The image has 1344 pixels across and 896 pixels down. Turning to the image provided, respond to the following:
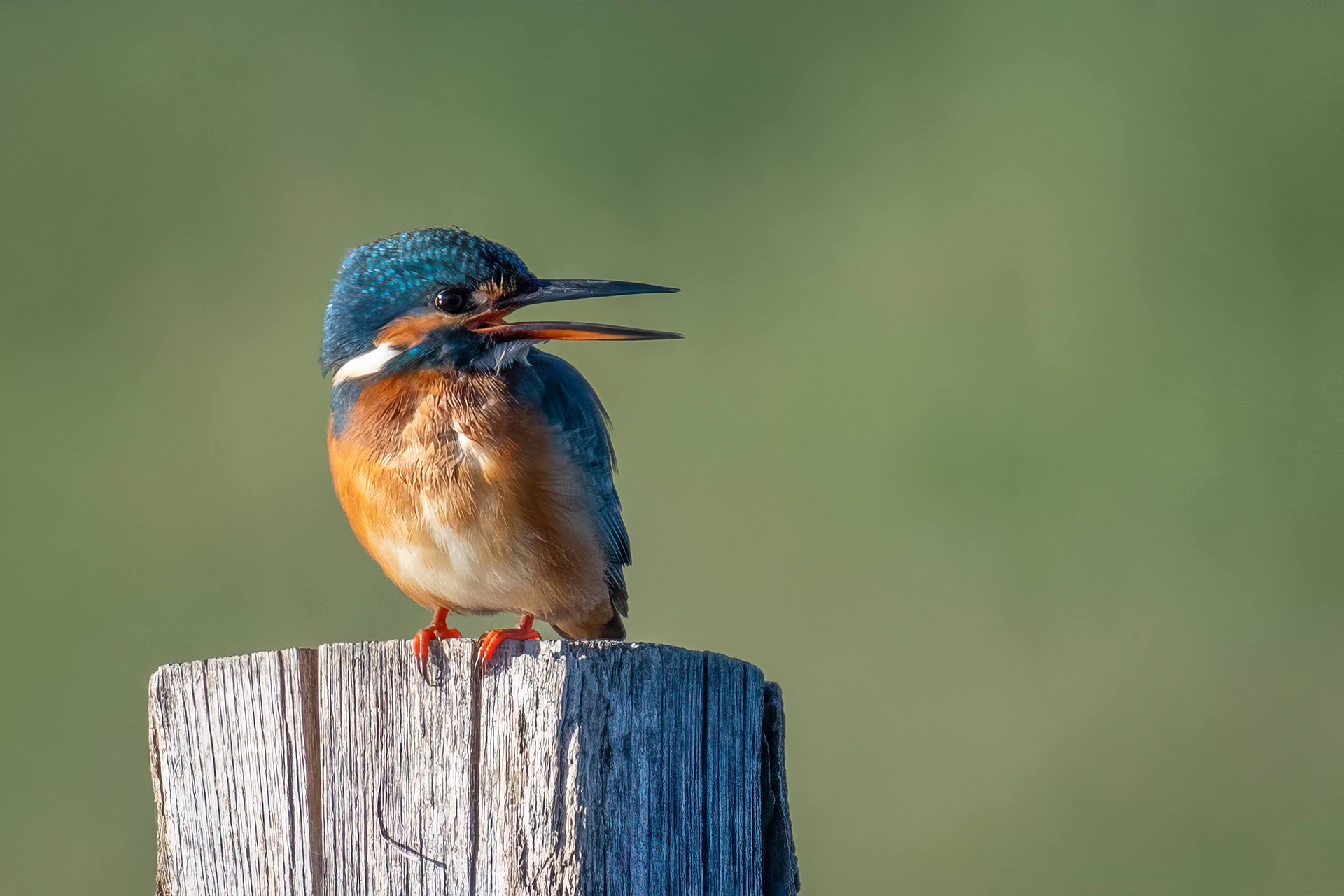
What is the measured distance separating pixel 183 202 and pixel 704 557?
5.59 metres

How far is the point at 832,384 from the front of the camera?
11.2 m

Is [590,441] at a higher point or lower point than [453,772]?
higher

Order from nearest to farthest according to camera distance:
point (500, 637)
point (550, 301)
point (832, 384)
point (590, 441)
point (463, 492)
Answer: point (500, 637) < point (463, 492) < point (550, 301) < point (590, 441) < point (832, 384)

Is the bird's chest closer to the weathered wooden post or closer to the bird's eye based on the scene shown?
the bird's eye

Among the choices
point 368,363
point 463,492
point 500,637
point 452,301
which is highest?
point 452,301

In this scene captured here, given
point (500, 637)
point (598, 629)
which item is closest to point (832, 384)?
point (598, 629)

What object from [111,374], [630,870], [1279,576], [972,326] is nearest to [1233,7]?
[972,326]

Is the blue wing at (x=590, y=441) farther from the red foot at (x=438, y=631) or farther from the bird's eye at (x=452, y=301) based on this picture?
the red foot at (x=438, y=631)

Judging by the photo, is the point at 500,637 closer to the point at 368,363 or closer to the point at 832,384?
the point at 368,363

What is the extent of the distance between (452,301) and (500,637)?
1261 millimetres

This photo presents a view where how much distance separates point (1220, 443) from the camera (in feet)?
35.9

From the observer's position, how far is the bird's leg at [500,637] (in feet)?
7.92

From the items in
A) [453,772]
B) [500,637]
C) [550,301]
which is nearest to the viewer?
[453,772]

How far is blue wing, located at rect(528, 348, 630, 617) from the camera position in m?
3.94
